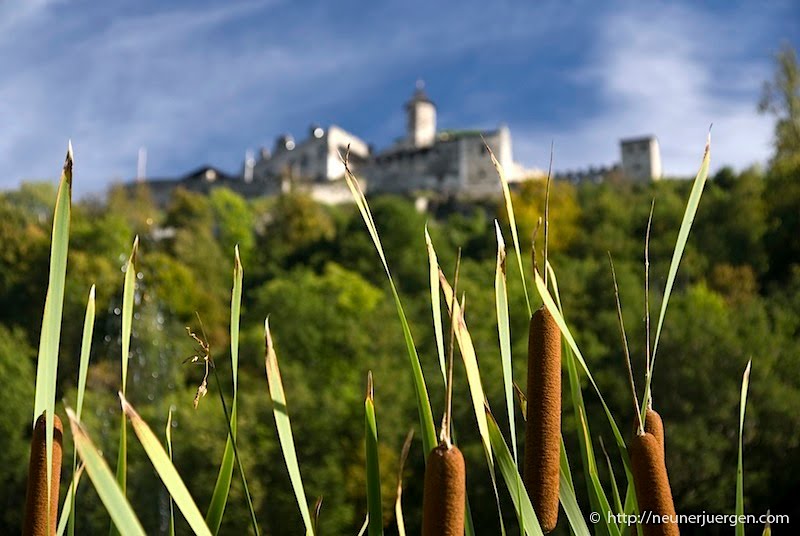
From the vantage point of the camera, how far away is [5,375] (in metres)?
33.2

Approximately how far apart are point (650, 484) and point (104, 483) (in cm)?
87

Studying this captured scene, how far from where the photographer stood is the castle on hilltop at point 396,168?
261 feet

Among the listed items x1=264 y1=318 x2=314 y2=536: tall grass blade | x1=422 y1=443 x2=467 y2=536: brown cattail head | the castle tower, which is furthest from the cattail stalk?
the castle tower

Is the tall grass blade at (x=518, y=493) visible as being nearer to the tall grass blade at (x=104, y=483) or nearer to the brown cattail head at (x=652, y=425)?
the brown cattail head at (x=652, y=425)

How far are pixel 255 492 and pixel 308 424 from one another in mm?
3051

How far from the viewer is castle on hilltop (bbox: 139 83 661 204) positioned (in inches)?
3135

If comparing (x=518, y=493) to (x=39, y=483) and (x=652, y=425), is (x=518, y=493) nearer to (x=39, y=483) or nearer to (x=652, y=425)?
(x=652, y=425)

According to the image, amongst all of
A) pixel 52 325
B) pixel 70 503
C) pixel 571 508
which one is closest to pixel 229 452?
pixel 70 503

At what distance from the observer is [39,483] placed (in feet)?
5.27

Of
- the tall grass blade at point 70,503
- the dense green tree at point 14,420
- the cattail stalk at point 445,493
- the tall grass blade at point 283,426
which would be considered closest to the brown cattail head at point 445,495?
the cattail stalk at point 445,493

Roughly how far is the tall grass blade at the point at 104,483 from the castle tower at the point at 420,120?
9507 centimetres

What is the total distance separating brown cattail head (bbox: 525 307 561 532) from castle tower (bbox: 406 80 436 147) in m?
94.6

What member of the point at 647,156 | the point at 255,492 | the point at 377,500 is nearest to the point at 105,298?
the point at 255,492

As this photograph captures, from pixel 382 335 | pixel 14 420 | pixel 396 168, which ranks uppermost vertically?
pixel 396 168
